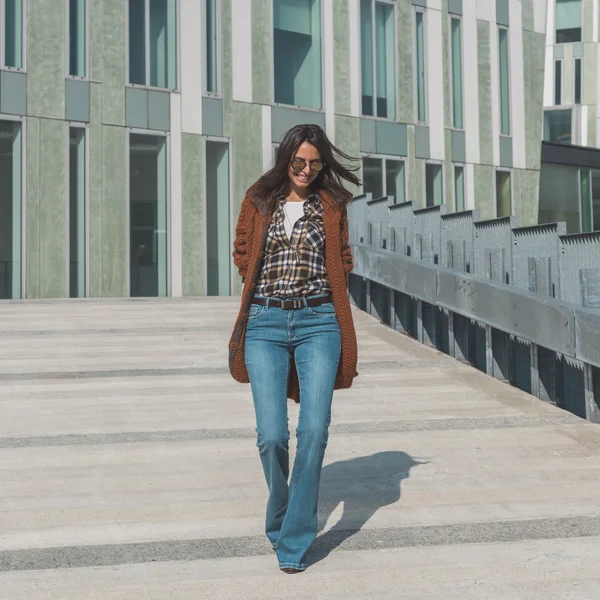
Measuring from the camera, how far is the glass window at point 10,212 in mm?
17984

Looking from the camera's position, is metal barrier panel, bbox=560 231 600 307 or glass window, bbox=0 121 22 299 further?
glass window, bbox=0 121 22 299

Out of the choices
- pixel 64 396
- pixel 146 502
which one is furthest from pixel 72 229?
pixel 146 502

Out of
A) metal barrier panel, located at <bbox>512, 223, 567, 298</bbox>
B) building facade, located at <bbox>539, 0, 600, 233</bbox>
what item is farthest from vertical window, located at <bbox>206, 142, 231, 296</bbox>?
building facade, located at <bbox>539, 0, 600, 233</bbox>

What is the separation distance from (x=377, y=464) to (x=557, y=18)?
45.4 m

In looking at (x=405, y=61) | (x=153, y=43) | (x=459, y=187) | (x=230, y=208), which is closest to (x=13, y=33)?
(x=153, y=43)

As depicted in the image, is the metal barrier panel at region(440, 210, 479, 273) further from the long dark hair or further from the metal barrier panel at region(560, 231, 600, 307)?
the long dark hair

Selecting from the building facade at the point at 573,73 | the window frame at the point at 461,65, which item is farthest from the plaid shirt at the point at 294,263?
the building facade at the point at 573,73

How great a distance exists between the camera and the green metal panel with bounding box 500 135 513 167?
2570 cm

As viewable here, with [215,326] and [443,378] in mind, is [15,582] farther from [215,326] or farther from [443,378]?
[215,326]

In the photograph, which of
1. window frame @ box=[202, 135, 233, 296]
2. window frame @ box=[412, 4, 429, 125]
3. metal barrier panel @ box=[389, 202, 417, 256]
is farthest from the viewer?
window frame @ box=[412, 4, 429, 125]

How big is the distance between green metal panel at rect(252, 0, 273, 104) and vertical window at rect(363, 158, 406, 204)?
307cm

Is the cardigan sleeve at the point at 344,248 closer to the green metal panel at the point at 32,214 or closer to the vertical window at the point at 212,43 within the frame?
the green metal panel at the point at 32,214

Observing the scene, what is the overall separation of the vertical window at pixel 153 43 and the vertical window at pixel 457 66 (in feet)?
25.2

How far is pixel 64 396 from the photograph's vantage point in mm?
8766
